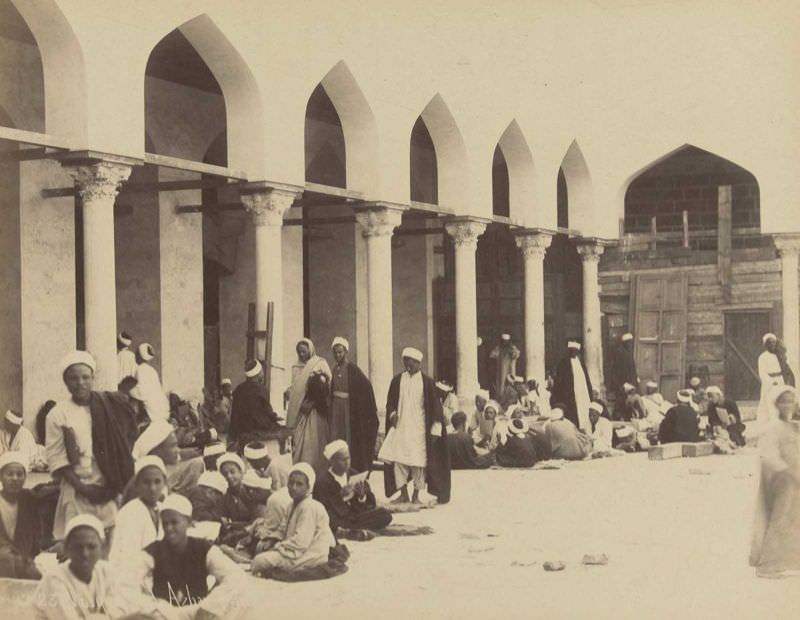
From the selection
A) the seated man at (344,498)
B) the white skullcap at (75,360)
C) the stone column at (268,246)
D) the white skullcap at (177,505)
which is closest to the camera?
the white skullcap at (177,505)

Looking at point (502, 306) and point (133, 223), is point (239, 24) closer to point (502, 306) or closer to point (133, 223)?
point (133, 223)

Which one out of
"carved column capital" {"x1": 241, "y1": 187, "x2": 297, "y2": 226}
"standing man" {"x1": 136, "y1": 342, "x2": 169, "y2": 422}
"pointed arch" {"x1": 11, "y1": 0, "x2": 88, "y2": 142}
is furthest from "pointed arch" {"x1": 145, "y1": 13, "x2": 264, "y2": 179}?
"standing man" {"x1": 136, "y1": 342, "x2": 169, "y2": 422}

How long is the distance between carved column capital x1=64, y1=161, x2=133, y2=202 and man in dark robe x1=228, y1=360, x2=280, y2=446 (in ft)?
7.96

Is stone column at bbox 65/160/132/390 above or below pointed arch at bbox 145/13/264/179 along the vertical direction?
below

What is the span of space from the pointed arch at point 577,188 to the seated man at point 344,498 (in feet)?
44.6

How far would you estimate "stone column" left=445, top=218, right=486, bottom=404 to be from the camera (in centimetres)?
2061

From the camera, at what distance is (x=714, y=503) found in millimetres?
13133

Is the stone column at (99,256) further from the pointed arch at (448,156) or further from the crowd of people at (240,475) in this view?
the pointed arch at (448,156)

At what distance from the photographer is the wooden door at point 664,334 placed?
23750mm

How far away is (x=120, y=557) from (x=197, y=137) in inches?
462

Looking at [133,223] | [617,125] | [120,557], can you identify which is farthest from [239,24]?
[617,125]

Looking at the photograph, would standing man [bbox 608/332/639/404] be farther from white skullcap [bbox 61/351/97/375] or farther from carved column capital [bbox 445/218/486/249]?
white skullcap [bbox 61/351/97/375]

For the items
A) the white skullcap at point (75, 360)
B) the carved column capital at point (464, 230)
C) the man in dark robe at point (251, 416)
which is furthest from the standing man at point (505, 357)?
the white skullcap at point (75, 360)

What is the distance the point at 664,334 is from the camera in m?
23.9
